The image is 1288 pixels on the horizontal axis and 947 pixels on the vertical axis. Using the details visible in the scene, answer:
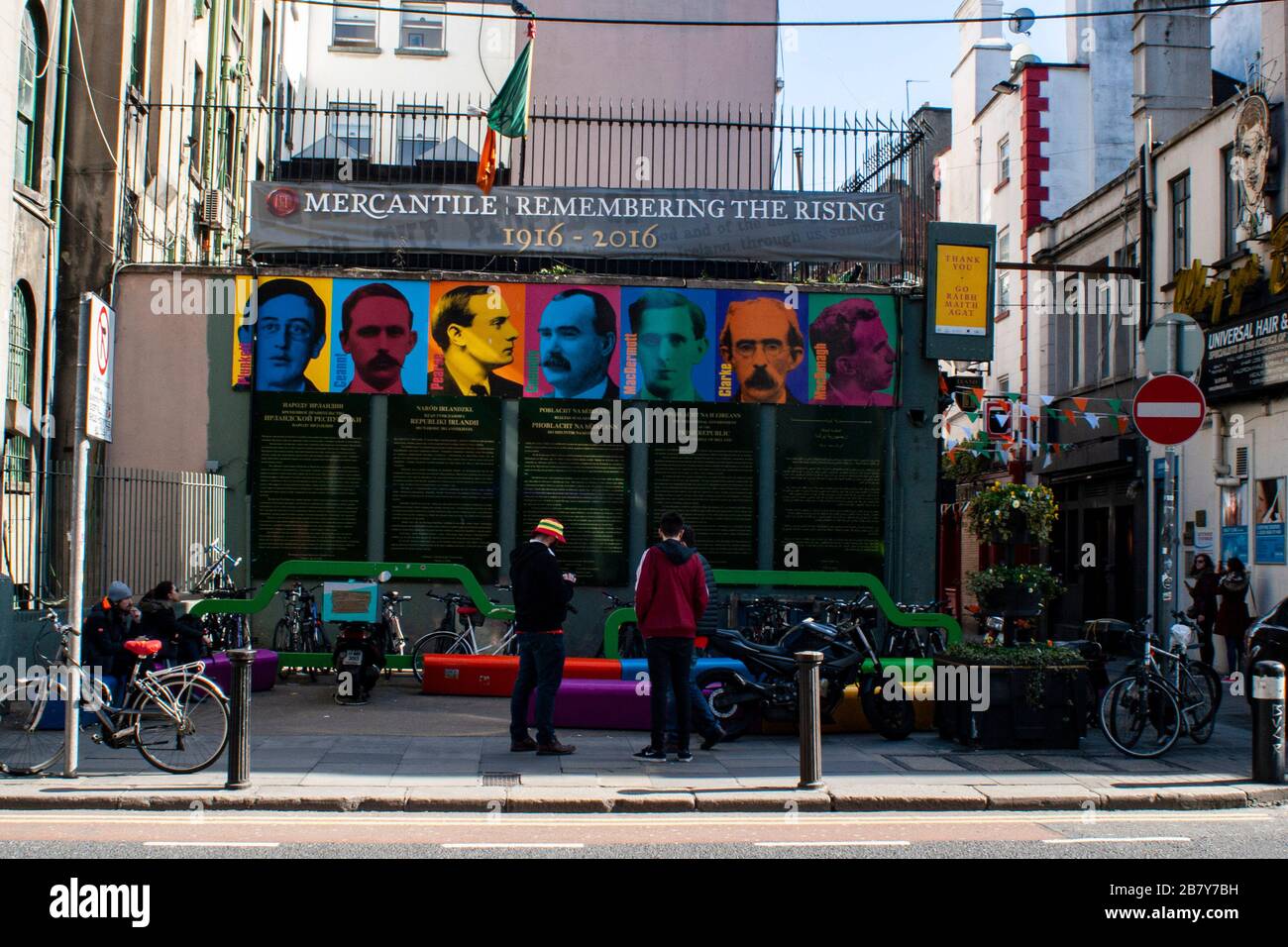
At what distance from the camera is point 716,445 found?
653 inches

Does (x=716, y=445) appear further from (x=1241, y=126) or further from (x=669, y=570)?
(x=1241, y=126)

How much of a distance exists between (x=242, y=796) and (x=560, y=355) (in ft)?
28.3

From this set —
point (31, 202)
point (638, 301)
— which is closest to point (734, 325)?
point (638, 301)

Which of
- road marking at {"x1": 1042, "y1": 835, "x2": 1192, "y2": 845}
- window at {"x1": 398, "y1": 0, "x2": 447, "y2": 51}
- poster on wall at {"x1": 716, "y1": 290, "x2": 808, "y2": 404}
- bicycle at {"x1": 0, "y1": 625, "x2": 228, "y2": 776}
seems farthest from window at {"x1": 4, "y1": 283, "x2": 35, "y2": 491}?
window at {"x1": 398, "y1": 0, "x2": 447, "y2": 51}

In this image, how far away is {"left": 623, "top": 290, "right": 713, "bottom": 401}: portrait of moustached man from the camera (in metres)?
16.6

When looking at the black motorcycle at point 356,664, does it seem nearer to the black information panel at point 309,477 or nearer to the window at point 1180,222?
the black information panel at point 309,477

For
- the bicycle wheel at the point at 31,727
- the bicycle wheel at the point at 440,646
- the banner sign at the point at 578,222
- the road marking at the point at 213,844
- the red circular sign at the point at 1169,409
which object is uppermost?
the banner sign at the point at 578,222

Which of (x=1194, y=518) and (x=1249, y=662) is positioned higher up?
(x=1194, y=518)

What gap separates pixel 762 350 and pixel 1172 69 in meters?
12.8

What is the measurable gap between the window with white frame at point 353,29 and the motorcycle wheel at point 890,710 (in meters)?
29.5

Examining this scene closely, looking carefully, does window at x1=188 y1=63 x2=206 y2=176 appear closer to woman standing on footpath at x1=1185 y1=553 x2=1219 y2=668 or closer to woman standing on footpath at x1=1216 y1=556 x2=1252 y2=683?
woman standing on footpath at x1=1185 y1=553 x2=1219 y2=668

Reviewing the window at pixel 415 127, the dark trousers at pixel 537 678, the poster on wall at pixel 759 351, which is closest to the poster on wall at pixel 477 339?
the window at pixel 415 127

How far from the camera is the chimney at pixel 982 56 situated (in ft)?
125

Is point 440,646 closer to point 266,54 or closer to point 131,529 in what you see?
point 131,529
